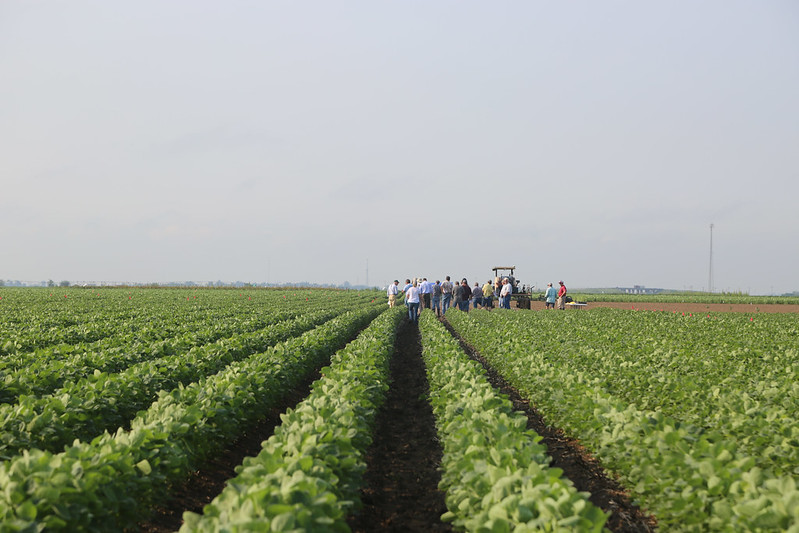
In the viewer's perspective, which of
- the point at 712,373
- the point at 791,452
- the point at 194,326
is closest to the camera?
the point at 791,452

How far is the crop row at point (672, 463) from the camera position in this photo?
3283 millimetres

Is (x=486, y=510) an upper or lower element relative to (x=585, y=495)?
lower

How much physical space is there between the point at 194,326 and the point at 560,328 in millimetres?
12914

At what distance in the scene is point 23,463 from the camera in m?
3.57

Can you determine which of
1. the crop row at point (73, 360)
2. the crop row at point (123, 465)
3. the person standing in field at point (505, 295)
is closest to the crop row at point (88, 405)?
the crop row at point (73, 360)

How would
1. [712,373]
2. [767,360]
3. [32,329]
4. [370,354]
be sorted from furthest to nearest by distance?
[32,329], [767,360], [370,354], [712,373]

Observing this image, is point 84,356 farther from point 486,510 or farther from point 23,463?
point 486,510

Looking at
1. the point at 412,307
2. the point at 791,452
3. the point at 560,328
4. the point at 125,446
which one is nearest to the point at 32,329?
the point at 125,446

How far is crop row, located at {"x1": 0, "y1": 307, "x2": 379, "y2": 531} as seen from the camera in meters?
3.30

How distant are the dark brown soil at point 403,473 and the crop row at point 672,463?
2.01 metres

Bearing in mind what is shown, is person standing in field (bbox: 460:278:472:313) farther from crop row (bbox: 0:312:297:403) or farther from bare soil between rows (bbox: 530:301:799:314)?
crop row (bbox: 0:312:297:403)

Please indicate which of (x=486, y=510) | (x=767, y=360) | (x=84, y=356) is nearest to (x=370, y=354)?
(x=84, y=356)

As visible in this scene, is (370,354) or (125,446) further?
(370,354)

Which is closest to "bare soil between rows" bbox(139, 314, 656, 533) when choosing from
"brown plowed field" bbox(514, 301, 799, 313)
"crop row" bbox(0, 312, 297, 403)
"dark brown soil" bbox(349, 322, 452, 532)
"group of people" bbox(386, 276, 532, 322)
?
"dark brown soil" bbox(349, 322, 452, 532)
